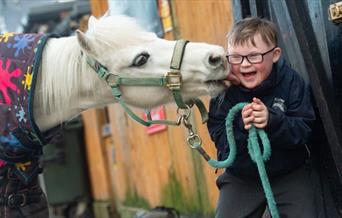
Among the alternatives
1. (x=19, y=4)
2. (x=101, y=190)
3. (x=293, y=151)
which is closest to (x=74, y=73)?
(x=293, y=151)

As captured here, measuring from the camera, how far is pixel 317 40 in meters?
2.88

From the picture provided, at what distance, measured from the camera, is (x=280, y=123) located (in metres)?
2.35

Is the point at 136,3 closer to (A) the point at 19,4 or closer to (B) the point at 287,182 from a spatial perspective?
(B) the point at 287,182

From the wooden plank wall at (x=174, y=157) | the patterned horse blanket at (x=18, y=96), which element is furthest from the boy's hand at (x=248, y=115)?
the patterned horse blanket at (x=18, y=96)

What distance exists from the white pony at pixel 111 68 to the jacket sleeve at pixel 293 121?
0.30 meters

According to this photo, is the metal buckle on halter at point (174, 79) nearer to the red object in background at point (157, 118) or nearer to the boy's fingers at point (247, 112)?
the boy's fingers at point (247, 112)

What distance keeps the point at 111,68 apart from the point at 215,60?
49cm

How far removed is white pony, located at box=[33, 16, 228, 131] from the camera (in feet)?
8.21

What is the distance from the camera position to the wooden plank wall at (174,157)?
405cm

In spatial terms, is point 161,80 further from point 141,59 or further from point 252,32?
point 252,32

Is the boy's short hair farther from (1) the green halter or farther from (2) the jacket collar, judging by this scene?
(1) the green halter

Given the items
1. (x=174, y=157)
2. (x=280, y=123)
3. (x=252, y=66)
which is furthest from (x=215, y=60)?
(x=174, y=157)

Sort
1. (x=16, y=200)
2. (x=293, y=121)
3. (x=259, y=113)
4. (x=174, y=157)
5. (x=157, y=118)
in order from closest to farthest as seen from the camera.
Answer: (x=259, y=113) < (x=293, y=121) < (x=16, y=200) < (x=174, y=157) < (x=157, y=118)

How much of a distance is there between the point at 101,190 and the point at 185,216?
342 centimetres
